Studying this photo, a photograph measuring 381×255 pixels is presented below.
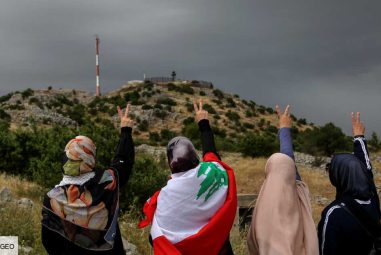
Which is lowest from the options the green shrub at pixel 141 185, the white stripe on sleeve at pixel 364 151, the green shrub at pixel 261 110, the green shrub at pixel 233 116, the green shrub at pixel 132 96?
the green shrub at pixel 261 110

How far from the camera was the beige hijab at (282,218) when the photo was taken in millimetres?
3146

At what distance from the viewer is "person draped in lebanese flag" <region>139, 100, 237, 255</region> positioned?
326 centimetres

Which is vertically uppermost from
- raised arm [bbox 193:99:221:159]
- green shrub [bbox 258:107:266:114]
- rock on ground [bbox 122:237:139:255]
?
raised arm [bbox 193:99:221:159]

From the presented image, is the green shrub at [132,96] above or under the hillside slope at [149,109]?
above

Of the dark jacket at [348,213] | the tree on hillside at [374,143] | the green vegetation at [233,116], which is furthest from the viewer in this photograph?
the green vegetation at [233,116]

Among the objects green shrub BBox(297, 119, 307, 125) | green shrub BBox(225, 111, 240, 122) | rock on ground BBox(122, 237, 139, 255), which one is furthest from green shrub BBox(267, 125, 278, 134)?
rock on ground BBox(122, 237, 139, 255)

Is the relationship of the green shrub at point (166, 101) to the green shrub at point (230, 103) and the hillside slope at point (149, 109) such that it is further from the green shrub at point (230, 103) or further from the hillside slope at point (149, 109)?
the green shrub at point (230, 103)

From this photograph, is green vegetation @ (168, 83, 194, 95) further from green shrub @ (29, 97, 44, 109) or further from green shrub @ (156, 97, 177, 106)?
green shrub @ (29, 97, 44, 109)

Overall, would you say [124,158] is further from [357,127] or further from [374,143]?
[374,143]

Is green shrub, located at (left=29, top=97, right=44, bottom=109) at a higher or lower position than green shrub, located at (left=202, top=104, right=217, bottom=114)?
higher

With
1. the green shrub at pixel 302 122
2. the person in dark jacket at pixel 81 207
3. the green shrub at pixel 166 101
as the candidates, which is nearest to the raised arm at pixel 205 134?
the person in dark jacket at pixel 81 207

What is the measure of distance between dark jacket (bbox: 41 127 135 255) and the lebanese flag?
0.68 metres

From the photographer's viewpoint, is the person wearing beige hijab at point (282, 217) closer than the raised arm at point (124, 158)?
Yes

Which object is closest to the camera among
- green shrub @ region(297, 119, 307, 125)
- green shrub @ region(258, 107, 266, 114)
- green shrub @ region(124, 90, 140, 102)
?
green shrub @ region(124, 90, 140, 102)
